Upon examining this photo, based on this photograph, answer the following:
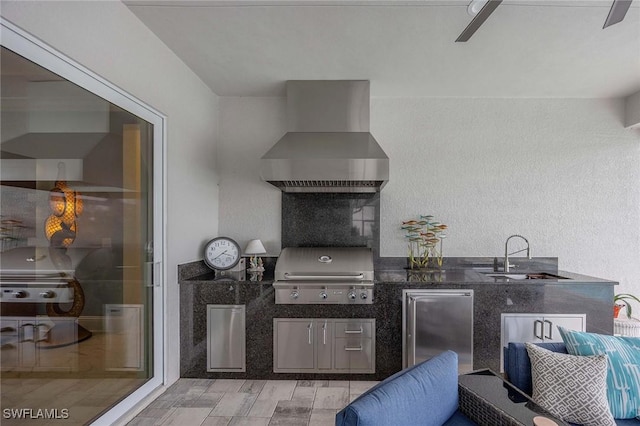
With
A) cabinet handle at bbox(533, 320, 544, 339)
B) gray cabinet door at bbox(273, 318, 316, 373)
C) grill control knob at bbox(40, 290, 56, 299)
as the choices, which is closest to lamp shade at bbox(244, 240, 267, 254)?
gray cabinet door at bbox(273, 318, 316, 373)

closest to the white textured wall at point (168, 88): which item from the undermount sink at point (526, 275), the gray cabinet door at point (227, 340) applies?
the gray cabinet door at point (227, 340)

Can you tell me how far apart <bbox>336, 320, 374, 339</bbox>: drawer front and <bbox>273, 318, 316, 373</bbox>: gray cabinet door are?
0.23 m

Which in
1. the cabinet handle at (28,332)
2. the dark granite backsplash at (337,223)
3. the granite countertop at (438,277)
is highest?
the dark granite backsplash at (337,223)

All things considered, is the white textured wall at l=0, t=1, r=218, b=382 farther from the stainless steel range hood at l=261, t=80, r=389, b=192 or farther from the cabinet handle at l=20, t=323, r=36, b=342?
the cabinet handle at l=20, t=323, r=36, b=342

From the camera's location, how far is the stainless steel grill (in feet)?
9.46

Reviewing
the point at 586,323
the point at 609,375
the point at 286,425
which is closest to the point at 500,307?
the point at 586,323

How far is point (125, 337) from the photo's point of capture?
224 centimetres

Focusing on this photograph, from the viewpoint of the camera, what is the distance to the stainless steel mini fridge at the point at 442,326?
280 centimetres

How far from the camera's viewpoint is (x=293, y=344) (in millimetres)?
2912

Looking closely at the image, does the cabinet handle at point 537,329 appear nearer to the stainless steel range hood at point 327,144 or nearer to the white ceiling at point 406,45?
the stainless steel range hood at point 327,144

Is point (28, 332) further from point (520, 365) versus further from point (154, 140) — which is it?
point (520, 365)

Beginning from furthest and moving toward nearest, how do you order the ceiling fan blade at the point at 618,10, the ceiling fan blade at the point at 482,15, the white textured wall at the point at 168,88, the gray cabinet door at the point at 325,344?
the gray cabinet door at the point at 325,344, the white textured wall at the point at 168,88, the ceiling fan blade at the point at 482,15, the ceiling fan blade at the point at 618,10

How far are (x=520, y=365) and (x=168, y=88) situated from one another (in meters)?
2.95

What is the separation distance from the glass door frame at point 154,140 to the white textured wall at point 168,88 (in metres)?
0.04
